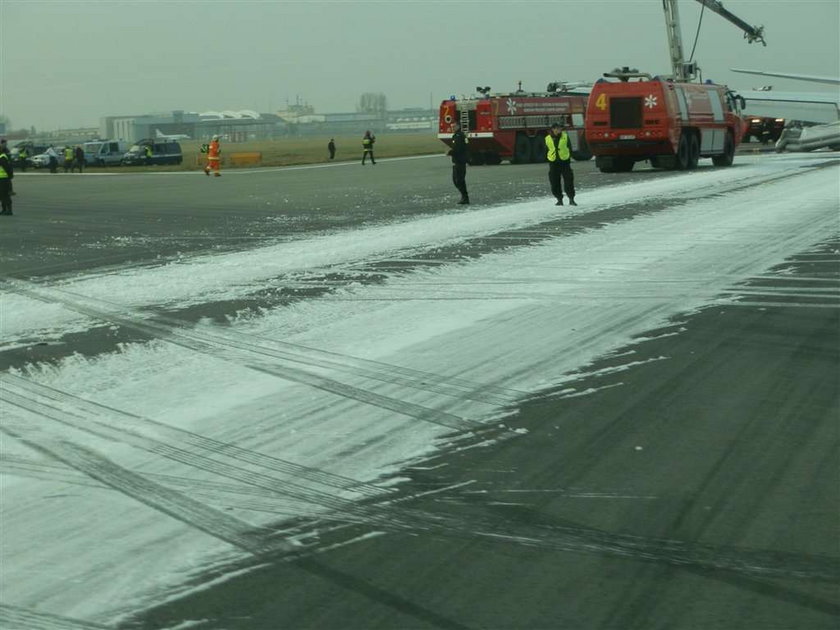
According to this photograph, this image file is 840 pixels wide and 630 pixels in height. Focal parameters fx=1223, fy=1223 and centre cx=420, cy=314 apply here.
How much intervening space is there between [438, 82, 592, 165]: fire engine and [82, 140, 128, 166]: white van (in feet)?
87.4

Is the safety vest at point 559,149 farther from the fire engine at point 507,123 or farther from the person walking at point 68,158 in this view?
the person walking at point 68,158


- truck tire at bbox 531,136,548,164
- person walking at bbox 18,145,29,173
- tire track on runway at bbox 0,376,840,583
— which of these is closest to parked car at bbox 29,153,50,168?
person walking at bbox 18,145,29,173

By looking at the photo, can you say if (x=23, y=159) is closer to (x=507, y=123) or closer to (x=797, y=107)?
(x=507, y=123)

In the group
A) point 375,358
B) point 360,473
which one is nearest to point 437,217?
point 375,358

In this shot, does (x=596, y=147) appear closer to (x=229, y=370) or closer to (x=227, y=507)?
(x=229, y=370)

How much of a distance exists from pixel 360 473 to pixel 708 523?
5.43 feet

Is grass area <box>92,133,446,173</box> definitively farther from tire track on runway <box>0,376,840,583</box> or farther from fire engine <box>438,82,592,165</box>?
tire track on runway <box>0,376,840,583</box>

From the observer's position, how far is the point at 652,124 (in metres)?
38.5

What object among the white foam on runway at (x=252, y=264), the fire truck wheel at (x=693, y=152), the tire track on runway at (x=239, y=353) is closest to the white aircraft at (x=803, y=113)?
the fire truck wheel at (x=693, y=152)

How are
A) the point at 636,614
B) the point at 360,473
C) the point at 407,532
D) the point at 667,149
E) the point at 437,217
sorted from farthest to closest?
the point at 667,149, the point at 437,217, the point at 360,473, the point at 407,532, the point at 636,614

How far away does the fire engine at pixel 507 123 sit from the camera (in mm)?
50781

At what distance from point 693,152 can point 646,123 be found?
8.95 feet

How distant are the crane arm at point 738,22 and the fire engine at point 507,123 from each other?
44.2ft

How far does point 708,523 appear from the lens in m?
5.02
